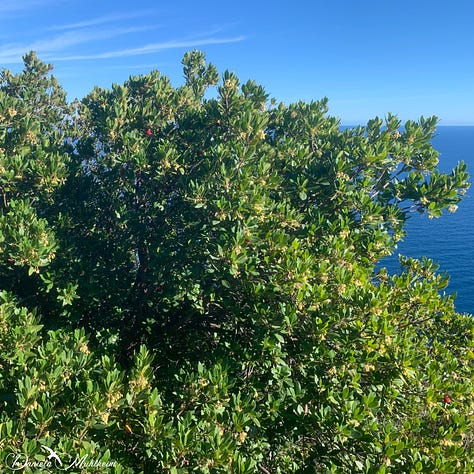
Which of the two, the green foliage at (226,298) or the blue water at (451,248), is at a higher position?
the blue water at (451,248)

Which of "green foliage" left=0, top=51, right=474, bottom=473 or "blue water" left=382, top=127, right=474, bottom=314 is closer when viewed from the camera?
"green foliage" left=0, top=51, right=474, bottom=473

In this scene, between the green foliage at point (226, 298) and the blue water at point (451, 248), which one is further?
the blue water at point (451, 248)

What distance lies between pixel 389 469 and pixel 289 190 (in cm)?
626

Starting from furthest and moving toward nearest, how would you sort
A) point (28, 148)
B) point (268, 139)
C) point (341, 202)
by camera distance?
point (268, 139)
point (28, 148)
point (341, 202)

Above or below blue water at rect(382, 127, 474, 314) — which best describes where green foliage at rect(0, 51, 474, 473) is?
below

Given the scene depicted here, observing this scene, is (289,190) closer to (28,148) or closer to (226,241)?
(226,241)

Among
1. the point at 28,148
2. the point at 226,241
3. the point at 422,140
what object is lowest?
the point at 226,241

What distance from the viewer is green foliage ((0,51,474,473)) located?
5812mm

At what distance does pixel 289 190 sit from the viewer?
10.0 metres

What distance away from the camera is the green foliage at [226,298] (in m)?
5.81

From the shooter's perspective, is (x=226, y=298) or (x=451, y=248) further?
(x=451, y=248)

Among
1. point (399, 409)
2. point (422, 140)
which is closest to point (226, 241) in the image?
point (399, 409)

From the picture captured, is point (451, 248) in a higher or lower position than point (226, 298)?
higher

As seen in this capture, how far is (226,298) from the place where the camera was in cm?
845
